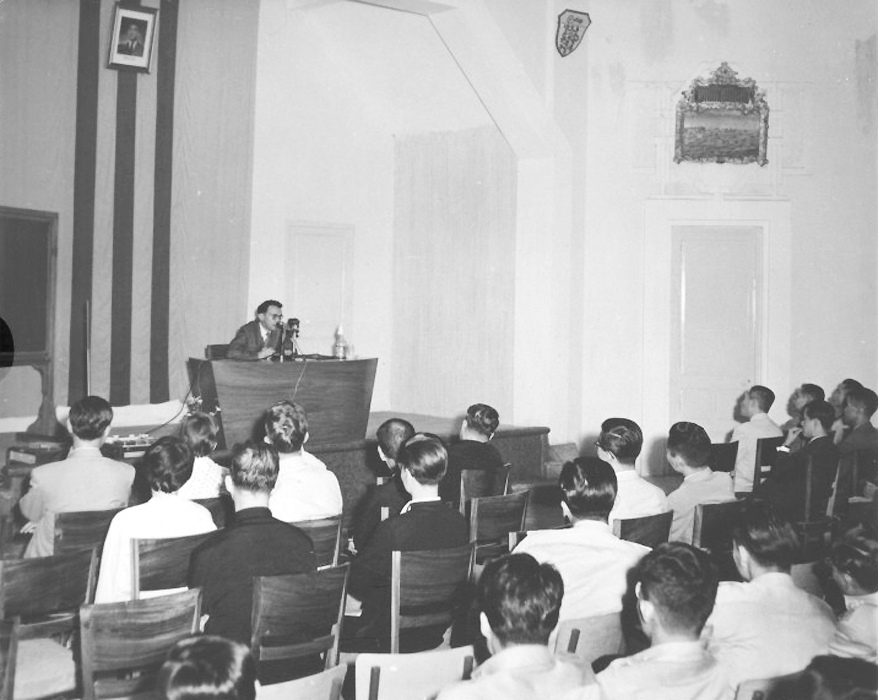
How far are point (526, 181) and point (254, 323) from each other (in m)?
2.88

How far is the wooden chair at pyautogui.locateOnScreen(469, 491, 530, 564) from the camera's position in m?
→ 4.11

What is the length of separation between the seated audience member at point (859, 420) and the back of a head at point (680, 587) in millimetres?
4399

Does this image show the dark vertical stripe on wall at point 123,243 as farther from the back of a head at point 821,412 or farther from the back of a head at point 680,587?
the back of a head at point 680,587

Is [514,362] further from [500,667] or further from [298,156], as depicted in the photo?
[500,667]

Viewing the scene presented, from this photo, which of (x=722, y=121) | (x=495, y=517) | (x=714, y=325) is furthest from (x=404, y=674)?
(x=722, y=121)

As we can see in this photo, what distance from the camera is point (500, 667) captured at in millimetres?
2072

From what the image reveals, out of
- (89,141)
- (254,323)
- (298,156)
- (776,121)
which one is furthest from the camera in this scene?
(298,156)

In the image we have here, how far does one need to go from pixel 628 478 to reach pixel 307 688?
2.38 m

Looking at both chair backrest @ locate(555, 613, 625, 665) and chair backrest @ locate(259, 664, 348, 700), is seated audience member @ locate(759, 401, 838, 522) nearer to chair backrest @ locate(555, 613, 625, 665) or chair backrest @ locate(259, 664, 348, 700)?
chair backrest @ locate(555, 613, 625, 665)

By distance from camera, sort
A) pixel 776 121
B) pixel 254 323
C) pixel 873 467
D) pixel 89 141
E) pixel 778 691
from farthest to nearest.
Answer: pixel 776 121 → pixel 89 141 → pixel 254 323 → pixel 873 467 → pixel 778 691

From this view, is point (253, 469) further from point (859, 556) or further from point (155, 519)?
point (859, 556)

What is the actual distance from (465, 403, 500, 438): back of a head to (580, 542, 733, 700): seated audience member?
112 inches

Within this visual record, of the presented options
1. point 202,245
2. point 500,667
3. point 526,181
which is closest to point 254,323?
point 202,245

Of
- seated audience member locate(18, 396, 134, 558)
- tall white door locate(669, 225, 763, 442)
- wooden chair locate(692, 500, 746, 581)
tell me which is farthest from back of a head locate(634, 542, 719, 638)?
tall white door locate(669, 225, 763, 442)
